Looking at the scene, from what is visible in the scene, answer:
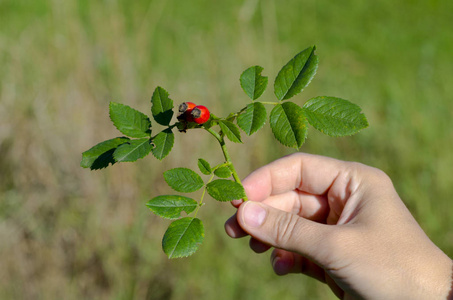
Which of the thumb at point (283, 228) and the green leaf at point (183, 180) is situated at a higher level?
the green leaf at point (183, 180)

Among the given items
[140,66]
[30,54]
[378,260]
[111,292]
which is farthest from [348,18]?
[378,260]

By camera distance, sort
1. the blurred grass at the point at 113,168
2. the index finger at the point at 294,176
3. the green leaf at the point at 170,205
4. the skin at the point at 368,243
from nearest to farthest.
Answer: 1. the green leaf at the point at 170,205
2. the skin at the point at 368,243
3. the index finger at the point at 294,176
4. the blurred grass at the point at 113,168

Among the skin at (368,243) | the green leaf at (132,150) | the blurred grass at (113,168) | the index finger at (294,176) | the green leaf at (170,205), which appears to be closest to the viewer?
the green leaf at (132,150)

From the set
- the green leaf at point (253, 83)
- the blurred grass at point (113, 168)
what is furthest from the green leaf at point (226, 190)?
the blurred grass at point (113, 168)

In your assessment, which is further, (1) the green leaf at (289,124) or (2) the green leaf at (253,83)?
(2) the green leaf at (253,83)

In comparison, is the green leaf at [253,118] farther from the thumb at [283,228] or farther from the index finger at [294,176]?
the index finger at [294,176]

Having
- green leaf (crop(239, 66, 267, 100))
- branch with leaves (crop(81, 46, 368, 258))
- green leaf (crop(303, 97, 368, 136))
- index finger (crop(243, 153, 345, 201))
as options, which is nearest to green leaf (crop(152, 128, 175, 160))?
branch with leaves (crop(81, 46, 368, 258))

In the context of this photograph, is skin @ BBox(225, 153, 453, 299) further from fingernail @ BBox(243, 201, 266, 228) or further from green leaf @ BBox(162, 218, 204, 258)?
green leaf @ BBox(162, 218, 204, 258)

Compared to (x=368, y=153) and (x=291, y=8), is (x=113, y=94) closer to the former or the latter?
(x=368, y=153)

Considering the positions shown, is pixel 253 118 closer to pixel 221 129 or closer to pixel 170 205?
pixel 221 129
